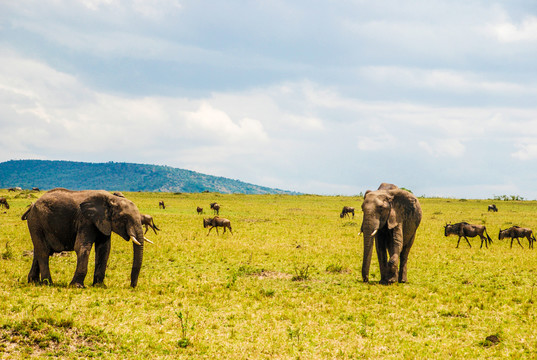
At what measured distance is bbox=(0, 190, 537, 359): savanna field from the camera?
1012cm

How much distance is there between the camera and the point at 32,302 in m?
12.1

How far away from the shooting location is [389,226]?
1678 cm

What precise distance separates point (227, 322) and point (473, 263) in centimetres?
1645

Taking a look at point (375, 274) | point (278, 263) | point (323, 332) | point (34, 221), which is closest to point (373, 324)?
point (323, 332)

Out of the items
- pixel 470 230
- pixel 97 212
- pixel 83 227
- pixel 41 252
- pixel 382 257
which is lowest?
pixel 41 252

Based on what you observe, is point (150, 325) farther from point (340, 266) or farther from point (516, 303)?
point (516, 303)

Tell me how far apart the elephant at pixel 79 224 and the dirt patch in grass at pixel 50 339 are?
4390mm

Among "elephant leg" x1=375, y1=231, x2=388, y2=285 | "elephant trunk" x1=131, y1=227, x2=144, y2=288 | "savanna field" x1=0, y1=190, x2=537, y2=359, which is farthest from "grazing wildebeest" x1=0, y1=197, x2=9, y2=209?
"elephant leg" x1=375, y1=231, x2=388, y2=285

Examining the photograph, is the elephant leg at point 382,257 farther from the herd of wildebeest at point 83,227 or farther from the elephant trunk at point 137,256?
the elephant trunk at point 137,256

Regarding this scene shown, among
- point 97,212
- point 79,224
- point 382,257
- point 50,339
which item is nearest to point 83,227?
point 79,224

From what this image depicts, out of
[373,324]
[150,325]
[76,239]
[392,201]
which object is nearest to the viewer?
[150,325]

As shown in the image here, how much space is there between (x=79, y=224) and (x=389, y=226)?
1197 cm

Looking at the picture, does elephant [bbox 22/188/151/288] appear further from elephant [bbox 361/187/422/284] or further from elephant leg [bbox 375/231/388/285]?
elephant leg [bbox 375/231/388/285]

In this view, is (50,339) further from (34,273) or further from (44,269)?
(34,273)
